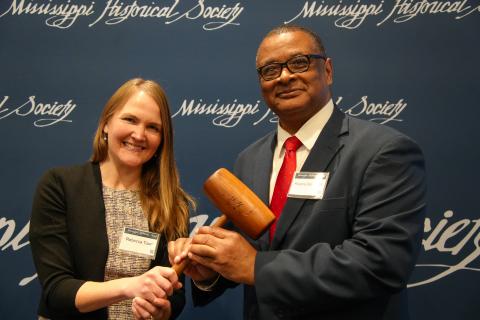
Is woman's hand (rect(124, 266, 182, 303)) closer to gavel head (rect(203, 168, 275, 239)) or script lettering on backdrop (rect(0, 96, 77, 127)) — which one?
gavel head (rect(203, 168, 275, 239))

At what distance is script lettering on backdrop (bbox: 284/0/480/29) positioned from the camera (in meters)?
2.75

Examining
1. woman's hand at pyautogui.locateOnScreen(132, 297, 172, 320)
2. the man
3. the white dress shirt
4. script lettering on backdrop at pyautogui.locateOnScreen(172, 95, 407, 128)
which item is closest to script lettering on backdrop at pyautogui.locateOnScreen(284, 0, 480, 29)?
script lettering on backdrop at pyautogui.locateOnScreen(172, 95, 407, 128)

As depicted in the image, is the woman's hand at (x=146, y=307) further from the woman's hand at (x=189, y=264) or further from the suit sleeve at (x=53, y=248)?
the suit sleeve at (x=53, y=248)

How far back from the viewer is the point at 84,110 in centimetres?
287

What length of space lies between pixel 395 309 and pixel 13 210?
7.73 feet

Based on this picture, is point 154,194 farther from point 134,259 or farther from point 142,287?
point 142,287

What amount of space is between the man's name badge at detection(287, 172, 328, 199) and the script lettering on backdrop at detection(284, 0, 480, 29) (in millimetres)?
1457

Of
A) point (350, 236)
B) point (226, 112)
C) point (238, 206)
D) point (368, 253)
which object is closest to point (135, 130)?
point (238, 206)

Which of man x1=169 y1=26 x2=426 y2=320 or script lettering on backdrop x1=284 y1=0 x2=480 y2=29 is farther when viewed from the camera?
script lettering on backdrop x1=284 y1=0 x2=480 y2=29

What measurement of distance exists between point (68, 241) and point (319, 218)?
44.1 inches

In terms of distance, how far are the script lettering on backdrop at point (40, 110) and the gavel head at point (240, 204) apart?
1589 mm

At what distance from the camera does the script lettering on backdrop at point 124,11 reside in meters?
2.86

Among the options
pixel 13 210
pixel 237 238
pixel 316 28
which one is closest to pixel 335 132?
pixel 237 238

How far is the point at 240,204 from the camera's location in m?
1.61
